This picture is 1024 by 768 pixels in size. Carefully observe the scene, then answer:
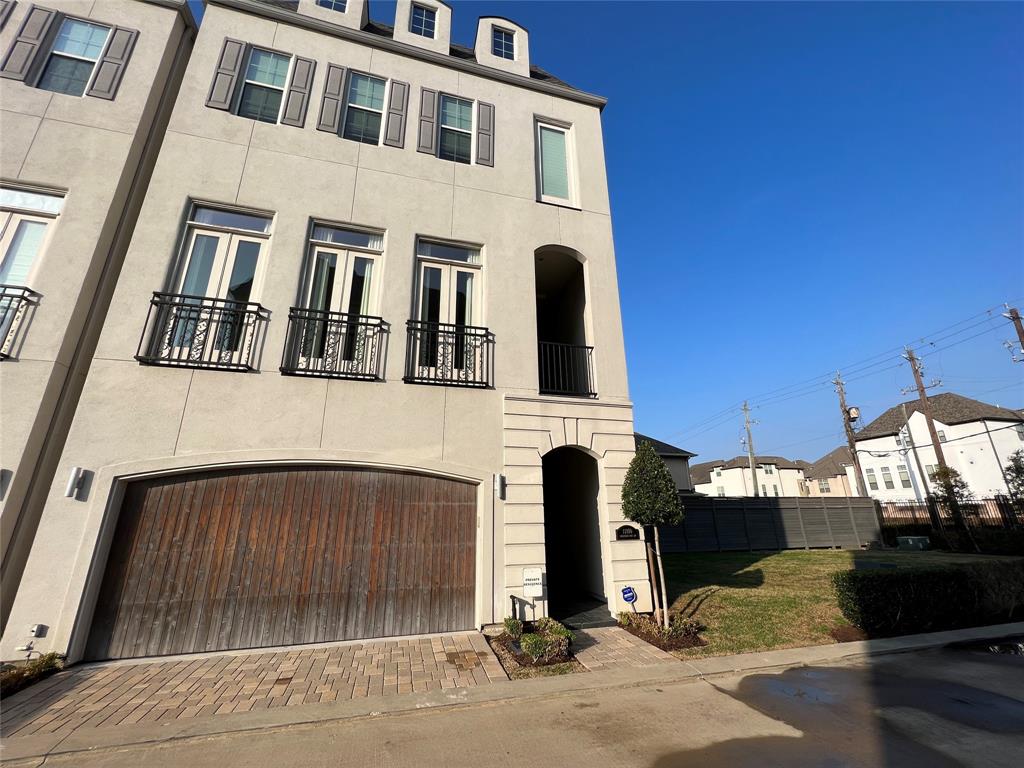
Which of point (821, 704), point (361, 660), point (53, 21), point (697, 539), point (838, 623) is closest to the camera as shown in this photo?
point (821, 704)

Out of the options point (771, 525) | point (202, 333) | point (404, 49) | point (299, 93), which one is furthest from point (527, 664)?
point (771, 525)

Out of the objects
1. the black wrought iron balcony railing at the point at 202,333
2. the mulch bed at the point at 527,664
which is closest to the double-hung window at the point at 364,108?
the black wrought iron balcony railing at the point at 202,333

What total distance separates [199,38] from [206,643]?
10.8 metres

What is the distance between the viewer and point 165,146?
23.4 feet

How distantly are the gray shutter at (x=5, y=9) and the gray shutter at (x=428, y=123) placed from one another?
728cm

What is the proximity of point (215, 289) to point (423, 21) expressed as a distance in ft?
26.9

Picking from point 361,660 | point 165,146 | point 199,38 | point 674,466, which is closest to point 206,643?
point 361,660

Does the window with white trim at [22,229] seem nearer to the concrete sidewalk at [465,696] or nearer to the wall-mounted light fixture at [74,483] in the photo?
the wall-mounted light fixture at [74,483]

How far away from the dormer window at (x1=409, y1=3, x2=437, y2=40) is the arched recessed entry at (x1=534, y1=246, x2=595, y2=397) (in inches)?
241

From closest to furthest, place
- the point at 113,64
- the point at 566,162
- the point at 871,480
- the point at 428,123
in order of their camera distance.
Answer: the point at 113,64 < the point at 428,123 < the point at 566,162 < the point at 871,480

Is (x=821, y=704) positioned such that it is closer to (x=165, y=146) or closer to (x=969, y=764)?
(x=969, y=764)

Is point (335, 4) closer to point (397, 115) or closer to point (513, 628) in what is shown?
point (397, 115)

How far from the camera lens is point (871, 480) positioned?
37.9 metres

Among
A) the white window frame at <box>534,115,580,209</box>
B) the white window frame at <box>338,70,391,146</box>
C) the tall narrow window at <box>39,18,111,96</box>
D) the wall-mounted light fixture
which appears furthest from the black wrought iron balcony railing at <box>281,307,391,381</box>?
the tall narrow window at <box>39,18,111,96</box>
